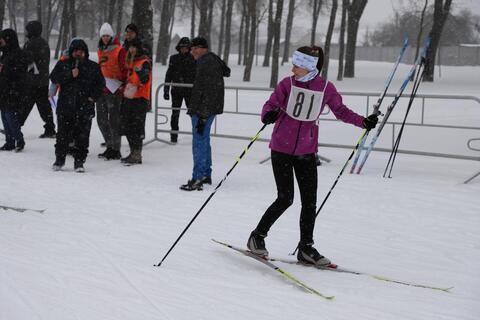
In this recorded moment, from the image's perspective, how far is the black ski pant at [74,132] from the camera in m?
9.66

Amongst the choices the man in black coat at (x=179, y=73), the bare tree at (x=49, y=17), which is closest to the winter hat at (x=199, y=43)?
the man in black coat at (x=179, y=73)

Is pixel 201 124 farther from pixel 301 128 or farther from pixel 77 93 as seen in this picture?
pixel 301 128

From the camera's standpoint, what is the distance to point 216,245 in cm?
625

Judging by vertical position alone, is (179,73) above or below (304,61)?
below

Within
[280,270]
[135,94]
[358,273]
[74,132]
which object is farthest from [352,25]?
[280,270]

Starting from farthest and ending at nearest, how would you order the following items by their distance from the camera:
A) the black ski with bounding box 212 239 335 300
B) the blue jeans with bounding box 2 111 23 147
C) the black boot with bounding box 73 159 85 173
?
the blue jeans with bounding box 2 111 23 147 → the black boot with bounding box 73 159 85 173 → the black ski with bounding box 212 239 335 300

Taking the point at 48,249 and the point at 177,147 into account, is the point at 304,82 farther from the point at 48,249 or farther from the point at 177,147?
the point at 177,147

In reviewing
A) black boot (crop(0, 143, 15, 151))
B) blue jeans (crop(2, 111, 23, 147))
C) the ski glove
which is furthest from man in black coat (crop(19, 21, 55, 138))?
the ski glove

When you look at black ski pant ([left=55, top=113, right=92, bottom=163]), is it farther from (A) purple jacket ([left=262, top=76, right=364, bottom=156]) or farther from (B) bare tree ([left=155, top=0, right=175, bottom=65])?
(B) bare tree ([left=155, top=0, right=175, bottom=65])

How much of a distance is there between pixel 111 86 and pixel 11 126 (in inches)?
79.2

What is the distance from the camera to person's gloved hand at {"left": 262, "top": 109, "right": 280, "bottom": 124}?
551 centimetres

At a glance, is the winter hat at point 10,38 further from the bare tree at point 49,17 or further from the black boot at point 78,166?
the bare tree at point 49,17

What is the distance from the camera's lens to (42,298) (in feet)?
15.0

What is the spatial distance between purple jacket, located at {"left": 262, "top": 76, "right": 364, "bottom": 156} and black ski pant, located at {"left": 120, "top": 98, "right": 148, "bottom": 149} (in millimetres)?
4938
